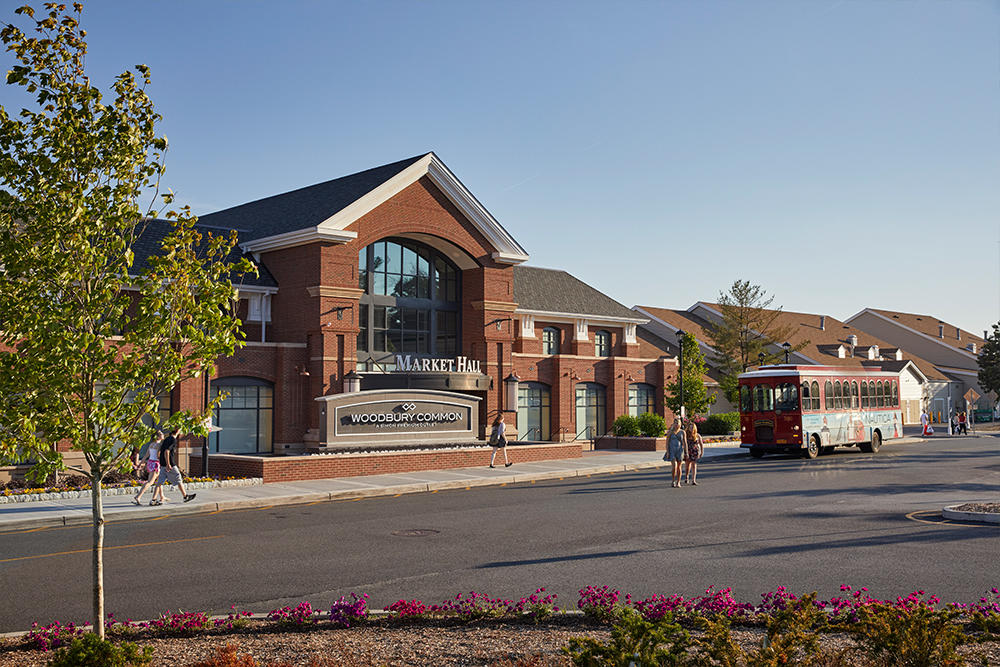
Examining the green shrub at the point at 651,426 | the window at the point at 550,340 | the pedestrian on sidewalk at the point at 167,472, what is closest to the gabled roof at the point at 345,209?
the window at the point at 550,340

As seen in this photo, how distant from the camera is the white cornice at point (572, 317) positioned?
4219cm

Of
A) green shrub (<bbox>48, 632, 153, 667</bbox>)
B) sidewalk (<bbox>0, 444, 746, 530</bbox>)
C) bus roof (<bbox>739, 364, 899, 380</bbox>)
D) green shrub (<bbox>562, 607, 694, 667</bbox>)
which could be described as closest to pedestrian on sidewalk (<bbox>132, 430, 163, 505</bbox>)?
sidewalk (<bbox>0, 444, 746, 530</bbox>)

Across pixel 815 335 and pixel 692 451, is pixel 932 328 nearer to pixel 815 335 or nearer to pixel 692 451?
pixel 815 335

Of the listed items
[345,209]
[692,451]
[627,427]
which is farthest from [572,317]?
[692,451]

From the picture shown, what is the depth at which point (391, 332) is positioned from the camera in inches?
1378

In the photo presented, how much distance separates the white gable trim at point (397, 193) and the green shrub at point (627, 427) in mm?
9037

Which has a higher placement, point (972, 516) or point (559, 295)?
point (559, 295)

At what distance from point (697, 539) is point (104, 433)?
9.40 metres

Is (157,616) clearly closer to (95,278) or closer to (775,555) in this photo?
(95,278)

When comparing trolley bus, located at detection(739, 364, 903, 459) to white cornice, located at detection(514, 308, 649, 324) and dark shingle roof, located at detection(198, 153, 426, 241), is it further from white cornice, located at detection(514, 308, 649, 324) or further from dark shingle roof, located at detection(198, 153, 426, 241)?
dark shingle roof, located at detection(198, 153, 426, 241)

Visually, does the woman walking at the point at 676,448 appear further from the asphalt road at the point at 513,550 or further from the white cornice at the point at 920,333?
the white cornice at the point at 920,333

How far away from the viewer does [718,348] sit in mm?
55000

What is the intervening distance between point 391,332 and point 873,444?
67.1 ft

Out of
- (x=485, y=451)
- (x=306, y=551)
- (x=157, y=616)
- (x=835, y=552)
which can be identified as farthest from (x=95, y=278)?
(x=485, y=451)
